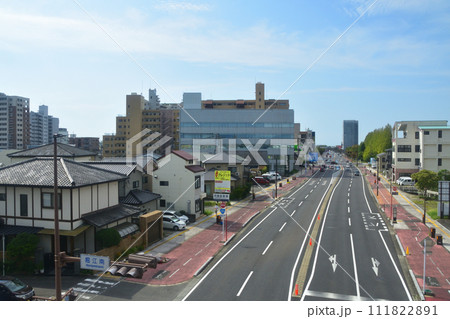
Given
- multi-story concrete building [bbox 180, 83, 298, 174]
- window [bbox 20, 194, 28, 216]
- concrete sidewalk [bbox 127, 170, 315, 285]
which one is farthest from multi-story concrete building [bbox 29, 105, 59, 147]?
window [bbox 20, 194, 28, 216]

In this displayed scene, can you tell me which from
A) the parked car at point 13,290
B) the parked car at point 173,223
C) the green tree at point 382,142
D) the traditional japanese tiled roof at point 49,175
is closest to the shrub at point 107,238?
the traditional japanese tiled roof at point 49,175

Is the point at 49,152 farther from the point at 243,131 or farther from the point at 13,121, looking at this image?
the point at 13,121

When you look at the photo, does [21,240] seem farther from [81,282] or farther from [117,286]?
[117,286]

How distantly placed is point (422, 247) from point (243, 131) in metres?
71.5

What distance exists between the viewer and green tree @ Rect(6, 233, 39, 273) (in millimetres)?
21562

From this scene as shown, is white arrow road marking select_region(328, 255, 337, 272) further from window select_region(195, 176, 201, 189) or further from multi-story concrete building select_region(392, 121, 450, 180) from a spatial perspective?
multi-story concrete building select_region(392, 121, 450, 180)

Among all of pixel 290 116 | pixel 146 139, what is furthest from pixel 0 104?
pixel 290 116

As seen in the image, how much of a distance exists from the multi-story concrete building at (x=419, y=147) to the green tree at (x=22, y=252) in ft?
208

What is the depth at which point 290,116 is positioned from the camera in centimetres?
9544

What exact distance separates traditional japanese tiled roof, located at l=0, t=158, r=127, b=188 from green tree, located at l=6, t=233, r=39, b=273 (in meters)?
3.60

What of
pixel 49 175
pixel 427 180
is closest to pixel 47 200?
pixel 49 175

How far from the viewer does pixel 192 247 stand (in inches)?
1103

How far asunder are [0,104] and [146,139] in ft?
179

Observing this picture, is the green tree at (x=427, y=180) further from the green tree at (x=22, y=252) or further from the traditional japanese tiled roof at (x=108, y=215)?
the green tree at (x=22, y=252)
